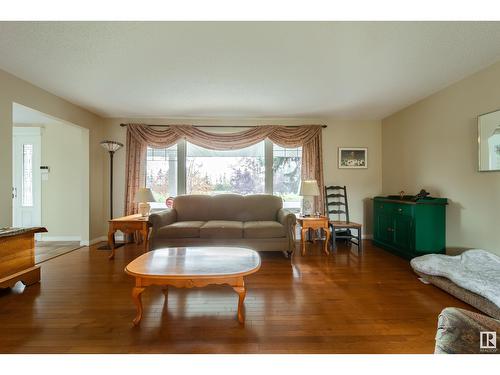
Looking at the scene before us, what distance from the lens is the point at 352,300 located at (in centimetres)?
211

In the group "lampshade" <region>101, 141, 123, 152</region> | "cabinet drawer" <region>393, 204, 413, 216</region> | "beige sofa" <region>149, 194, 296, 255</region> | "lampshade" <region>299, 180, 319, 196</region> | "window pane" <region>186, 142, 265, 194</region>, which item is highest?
"lampshade" <region>101, 141, 123, 152</region>

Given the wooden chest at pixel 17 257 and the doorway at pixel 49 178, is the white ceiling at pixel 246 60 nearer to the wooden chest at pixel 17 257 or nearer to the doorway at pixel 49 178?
the doorway at pixel 49 178

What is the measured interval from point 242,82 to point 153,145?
89.3 inches

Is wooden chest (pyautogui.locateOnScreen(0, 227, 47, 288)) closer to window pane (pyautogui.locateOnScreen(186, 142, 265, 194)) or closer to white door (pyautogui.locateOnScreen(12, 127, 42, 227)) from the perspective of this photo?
window pane (pyautogui.locateOnScreen(186, 142, 265, 194))

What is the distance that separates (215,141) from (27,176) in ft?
11.8

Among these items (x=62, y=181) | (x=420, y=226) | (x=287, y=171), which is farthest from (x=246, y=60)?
(x=62, y=181)

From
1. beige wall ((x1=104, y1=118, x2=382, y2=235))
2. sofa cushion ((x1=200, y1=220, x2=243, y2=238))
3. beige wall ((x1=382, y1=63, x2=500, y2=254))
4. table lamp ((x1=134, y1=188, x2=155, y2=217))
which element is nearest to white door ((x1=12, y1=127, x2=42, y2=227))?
table lamp ((x1=134, y1=188, x2=155, y2=217))

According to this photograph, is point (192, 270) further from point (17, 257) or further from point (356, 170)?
point (356, 170)

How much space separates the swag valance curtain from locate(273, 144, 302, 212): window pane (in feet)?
0.53

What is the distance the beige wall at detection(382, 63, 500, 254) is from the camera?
8.45 feet

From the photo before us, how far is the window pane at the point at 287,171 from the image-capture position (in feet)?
14.8

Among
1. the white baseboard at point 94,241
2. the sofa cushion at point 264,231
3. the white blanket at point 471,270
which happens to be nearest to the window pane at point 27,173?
the white baseboard at point 94,241

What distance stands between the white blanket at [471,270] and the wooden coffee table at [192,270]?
184 cm
